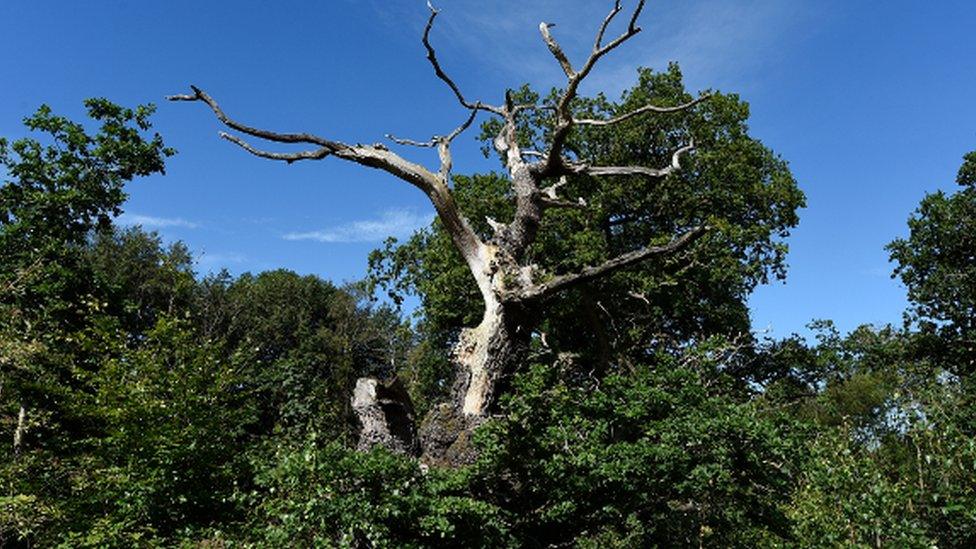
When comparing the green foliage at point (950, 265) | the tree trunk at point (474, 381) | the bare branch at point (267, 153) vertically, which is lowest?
the tree trunk at point (474, 381)

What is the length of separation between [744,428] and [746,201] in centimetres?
1011

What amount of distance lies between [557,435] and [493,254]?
307 cm

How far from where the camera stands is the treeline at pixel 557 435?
626 centimetres

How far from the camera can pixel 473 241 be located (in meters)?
9.41

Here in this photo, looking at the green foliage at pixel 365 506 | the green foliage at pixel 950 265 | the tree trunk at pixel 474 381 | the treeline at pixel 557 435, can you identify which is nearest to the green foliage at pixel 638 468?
the treeline at pixel 557 435

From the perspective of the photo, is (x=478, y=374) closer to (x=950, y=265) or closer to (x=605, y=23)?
(x=605, y=23)

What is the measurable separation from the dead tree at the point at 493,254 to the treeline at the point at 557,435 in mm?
884

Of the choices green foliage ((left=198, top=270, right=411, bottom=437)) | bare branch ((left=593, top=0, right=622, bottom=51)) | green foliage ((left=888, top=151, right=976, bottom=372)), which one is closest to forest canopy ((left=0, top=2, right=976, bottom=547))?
bare branch ((left=593, top=0, right=622, bottom=51))

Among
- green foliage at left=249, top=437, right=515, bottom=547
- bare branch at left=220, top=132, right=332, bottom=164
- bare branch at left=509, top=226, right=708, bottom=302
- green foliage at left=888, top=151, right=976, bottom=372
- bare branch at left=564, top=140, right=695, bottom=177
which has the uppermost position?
green foliage at left=888, top=151, right=976, bottom=372

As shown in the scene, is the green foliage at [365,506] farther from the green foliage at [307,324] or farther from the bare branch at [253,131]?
the green foliage at [307,324]

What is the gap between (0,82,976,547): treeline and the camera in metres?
6.26

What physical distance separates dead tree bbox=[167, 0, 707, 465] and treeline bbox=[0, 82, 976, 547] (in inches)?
34.8

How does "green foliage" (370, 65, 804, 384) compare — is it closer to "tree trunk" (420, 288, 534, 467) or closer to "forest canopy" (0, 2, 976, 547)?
"forest canopy" (0, 2, 976, 547)

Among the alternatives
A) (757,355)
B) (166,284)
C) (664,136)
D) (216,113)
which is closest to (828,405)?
(757,355)
